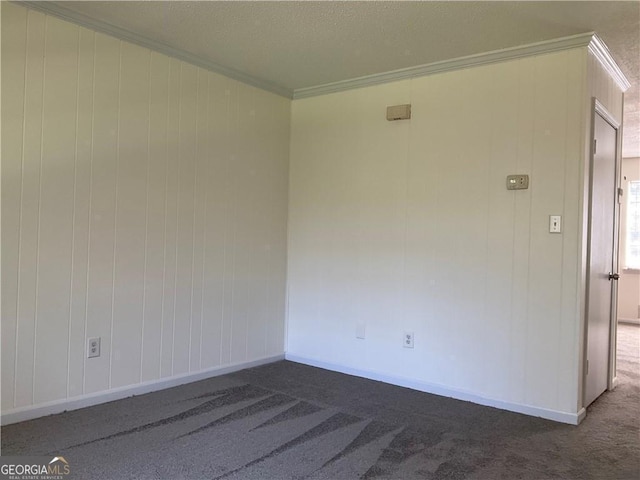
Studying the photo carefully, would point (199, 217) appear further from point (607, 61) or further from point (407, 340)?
point (607, 61)

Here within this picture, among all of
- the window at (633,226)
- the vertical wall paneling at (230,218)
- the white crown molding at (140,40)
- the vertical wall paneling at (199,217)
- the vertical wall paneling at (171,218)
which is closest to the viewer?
the white crown molding at (140,40)

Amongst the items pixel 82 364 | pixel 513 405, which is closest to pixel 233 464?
pixel 82 364

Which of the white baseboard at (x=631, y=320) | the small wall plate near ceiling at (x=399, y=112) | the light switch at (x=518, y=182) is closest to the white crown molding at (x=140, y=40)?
the small wall plate near ceiling at (x=399, y=112)

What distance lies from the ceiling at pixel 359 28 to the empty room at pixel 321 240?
0.07 ft

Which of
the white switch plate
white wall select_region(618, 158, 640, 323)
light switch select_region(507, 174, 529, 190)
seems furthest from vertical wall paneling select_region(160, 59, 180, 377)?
white wall select_region(618, 158, 640, 323)

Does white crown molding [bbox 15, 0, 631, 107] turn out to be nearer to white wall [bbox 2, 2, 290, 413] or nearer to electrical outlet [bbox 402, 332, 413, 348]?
white wall [bbox 2, 2, 290, 413]

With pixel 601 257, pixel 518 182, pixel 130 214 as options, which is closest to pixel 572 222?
pixel 518 182

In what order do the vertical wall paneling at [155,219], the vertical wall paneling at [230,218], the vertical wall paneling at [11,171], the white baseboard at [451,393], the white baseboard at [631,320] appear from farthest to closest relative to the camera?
the white baseboard at [631,320]
the vertical wall paneling at [230,218]
the vertical wall paneling at [155,219]
the white baseboard at [451,393]
the vertical wall paneling at [11,171]

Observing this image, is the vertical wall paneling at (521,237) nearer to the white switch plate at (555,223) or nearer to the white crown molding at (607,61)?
the white switch plate at (555,223)

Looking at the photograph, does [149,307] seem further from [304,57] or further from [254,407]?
[304,57]

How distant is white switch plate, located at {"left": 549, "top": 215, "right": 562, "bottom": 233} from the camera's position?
310cm

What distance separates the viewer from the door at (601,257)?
3262mm

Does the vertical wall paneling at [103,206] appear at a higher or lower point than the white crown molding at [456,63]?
lower

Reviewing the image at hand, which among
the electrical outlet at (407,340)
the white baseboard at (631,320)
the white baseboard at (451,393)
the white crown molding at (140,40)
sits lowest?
the white baseboard at (451,393)
